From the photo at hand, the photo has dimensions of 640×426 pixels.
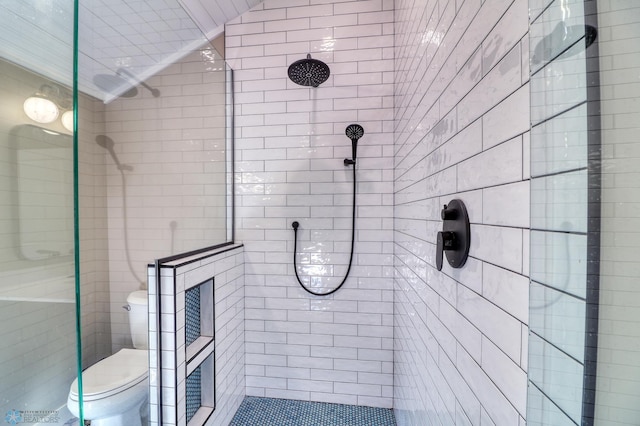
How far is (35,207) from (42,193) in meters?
0.07

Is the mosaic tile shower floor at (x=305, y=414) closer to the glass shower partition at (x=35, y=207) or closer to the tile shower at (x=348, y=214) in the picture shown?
the tile shower at (x=348, y=214)

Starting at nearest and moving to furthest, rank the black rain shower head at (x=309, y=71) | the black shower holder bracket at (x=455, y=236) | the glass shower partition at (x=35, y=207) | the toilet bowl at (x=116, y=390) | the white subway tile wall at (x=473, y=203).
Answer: the white subway tile wall at (x=473, y=203)
the black shower holder bracket at (x=455, y=236)
the glass shower partition at (x=35, y=207)
the toilet bowl at (x=116, y=390)
the black rain shower head at (x=309, y=71)

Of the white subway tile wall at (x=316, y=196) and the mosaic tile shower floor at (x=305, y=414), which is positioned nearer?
the mosaic tile shower floor at (x=305, y=414)

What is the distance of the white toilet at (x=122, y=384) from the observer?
125 cm

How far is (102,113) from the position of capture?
1.44 m

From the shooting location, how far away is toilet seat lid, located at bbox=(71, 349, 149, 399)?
128 centimetres

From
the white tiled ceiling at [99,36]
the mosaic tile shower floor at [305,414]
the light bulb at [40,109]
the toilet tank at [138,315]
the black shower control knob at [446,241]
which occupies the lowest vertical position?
the mosaic tile shower floor at [305,414]

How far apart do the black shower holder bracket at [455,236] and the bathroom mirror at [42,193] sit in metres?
1.54

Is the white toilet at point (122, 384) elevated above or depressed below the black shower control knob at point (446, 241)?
below

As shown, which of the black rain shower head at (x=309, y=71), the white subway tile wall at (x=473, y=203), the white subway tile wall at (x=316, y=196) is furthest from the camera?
the white subway tile wall at (x=316, y=196)

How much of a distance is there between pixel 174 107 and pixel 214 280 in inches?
42.4

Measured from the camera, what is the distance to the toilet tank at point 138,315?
4.51 feet

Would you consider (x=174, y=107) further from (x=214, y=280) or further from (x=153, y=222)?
(x=214, y=280)

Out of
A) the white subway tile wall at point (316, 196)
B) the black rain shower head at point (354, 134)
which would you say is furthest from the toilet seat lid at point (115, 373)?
the black rain shower head at point (354, 134)
